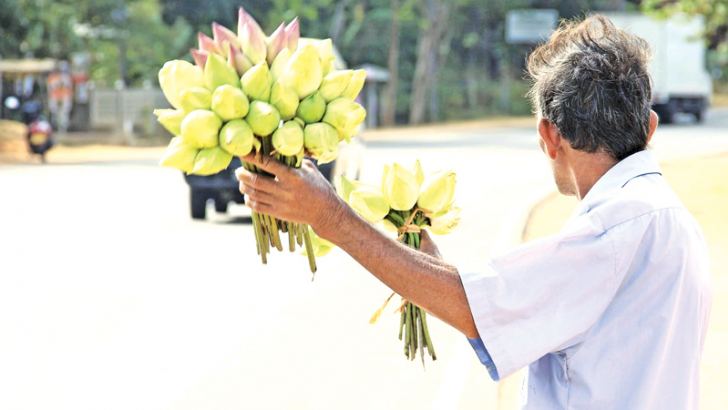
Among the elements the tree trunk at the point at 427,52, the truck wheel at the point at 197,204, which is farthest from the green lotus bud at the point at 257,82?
the tree trunk at the point at 427,52

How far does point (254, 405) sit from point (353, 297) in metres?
3.78

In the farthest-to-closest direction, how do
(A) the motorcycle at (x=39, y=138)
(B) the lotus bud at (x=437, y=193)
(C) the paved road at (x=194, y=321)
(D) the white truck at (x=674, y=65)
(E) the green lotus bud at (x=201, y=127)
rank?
(D) the white truck at (x=674, y=65)
(A) the motorcycle at (x=39, y=138)
(C) the paved road at (x=194, y=321)
(B) the lotus bud at (x=437, y=193)
(E) the green lotus bud at (x=201, y=127)

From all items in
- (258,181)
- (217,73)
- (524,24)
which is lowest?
(524,24)

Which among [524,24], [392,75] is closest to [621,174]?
[392,75]

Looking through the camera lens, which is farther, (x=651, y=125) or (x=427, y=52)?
(x=427, y=52)

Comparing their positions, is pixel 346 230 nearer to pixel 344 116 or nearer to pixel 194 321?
pixel 344 116

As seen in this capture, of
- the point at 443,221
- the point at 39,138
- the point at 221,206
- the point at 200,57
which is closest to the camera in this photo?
the point at 200,57

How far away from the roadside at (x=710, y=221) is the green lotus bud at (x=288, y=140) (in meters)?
4.50

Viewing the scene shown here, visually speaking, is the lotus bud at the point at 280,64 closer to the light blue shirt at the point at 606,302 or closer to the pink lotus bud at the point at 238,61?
the pink lotus bud at the point at 238,61

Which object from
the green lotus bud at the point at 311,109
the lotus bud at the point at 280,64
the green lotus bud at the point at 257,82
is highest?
Answer: the lotus bud at the point at 280,64

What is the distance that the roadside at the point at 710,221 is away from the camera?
7.45 metres

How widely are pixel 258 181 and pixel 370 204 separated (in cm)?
62

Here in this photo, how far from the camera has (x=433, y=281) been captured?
2600 mm

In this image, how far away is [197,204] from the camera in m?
16.7
